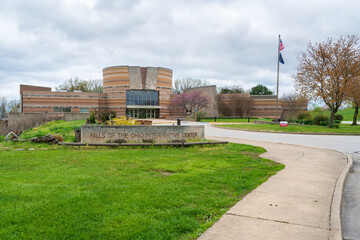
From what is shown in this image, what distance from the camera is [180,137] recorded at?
42.7ft

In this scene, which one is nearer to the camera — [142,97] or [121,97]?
[121,97]

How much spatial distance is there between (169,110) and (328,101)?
38835mm

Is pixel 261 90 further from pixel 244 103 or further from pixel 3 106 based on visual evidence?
pixel 3 106

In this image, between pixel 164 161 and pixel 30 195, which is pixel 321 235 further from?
pixel 164 161

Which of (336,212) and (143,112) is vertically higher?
(143,112)

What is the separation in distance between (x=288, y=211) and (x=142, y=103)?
57471mm

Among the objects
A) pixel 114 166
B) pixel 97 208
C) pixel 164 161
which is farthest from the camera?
pixel 164 161

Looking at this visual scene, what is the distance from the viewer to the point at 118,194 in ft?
16.0

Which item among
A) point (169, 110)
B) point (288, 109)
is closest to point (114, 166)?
point (288, 109)

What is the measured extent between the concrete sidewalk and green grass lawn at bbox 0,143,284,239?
272 millimetres

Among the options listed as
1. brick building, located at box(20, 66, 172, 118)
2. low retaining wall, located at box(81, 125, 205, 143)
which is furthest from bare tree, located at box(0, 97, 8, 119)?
low retaining wall, located at box(81, 125, 205, 143)

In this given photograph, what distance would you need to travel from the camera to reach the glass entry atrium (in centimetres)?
6016

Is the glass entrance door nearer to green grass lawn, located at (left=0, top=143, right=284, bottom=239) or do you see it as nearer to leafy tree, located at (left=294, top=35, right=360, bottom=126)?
leafy tree, located at (left=294, top=35, right=360, bottom=126)

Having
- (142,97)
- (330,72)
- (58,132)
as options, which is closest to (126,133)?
(58,132)
